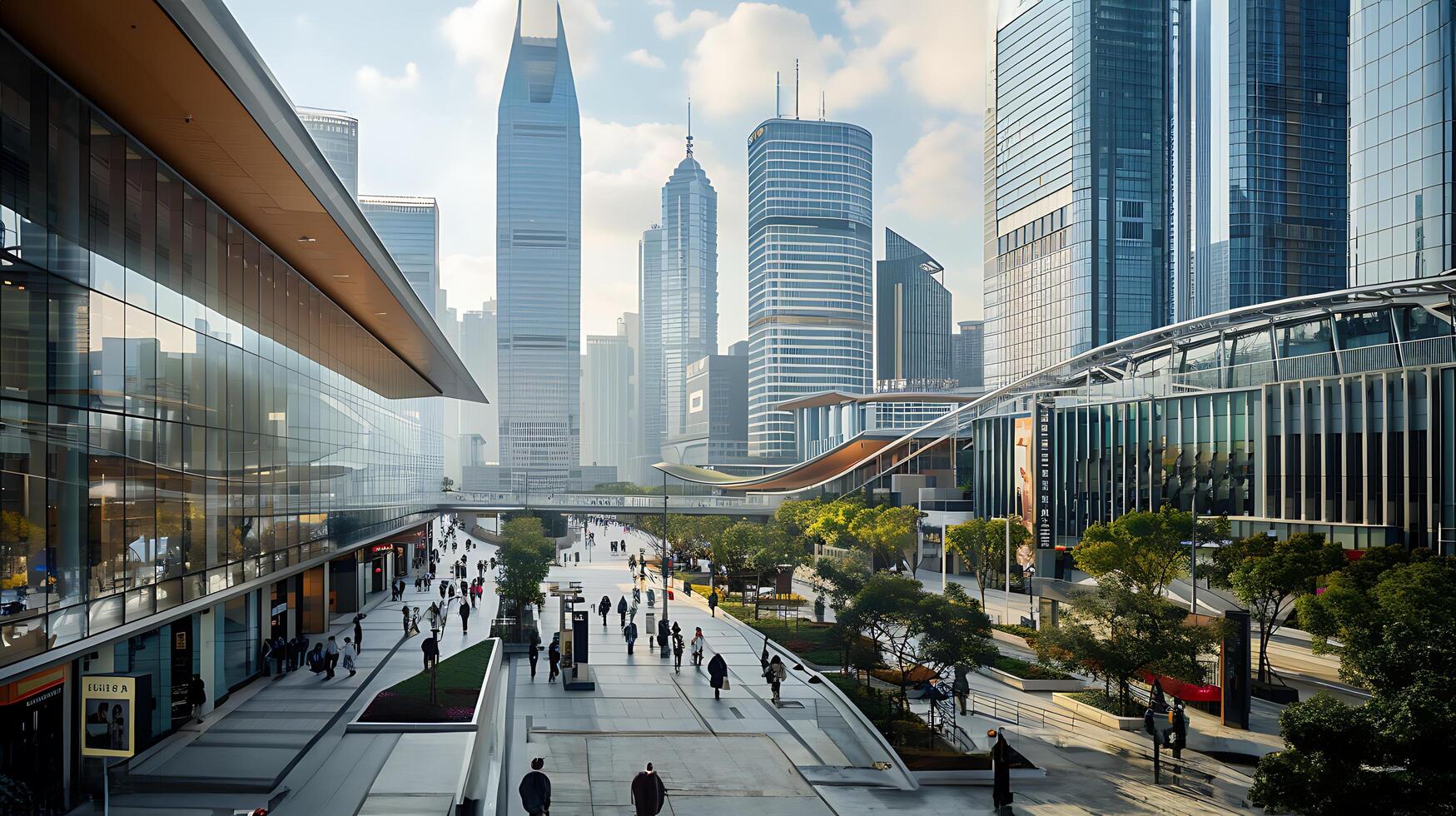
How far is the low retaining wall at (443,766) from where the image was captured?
16094mm

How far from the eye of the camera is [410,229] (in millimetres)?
188125

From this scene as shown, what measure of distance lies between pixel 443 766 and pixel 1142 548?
1064 inches

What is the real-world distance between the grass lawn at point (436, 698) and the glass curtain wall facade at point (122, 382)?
4247 mm

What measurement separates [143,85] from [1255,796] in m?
16.1

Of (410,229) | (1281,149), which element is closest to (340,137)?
(410,229)

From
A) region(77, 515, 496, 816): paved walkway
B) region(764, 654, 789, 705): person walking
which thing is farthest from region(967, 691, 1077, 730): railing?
region(77, 515, 496, 816): paved walkway

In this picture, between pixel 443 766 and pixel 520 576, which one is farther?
pixel 520 576

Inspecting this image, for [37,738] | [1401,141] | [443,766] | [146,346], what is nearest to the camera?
[37,738]

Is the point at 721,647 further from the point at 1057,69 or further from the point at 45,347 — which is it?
the point at 1057,69

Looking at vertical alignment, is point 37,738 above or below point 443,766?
above

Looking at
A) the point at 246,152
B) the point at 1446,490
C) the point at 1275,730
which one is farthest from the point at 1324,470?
the point at 246,152

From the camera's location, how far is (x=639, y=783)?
49.3ft

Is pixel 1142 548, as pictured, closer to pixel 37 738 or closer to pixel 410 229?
pixel 37 738

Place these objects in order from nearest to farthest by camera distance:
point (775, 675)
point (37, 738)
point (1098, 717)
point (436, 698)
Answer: point (37, 738) < point (436, 698) < point (1098, 717) < point (775, 675)
